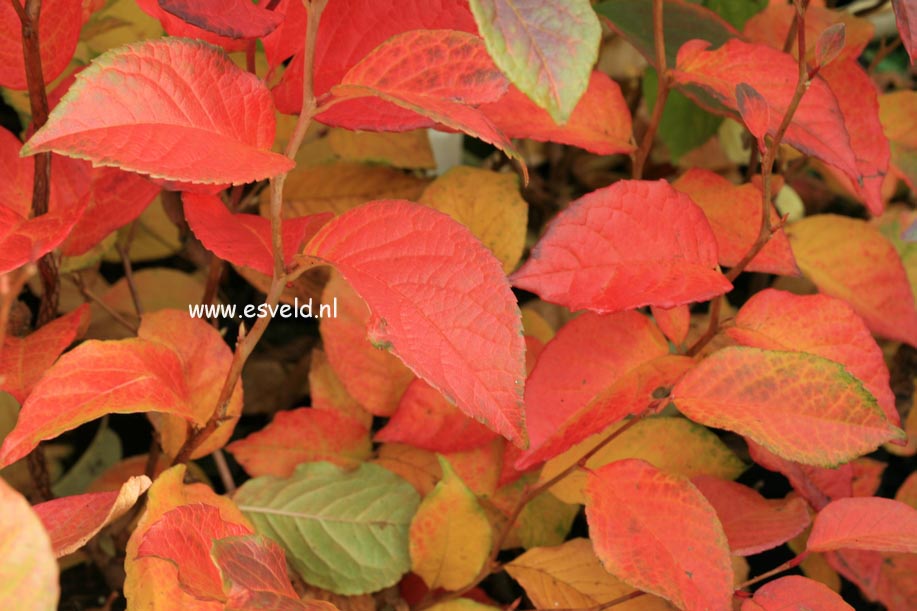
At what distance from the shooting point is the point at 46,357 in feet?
1.99

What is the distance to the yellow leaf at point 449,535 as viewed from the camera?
2.07 feet

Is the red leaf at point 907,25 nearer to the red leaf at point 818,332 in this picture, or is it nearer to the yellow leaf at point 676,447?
the red leaf at point 818,332

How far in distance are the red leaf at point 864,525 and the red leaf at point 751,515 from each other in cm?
3

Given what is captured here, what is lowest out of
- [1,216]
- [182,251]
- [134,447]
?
[134,447]

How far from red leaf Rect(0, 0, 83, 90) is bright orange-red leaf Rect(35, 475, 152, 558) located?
27cm

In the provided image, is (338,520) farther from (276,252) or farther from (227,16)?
(227,16)

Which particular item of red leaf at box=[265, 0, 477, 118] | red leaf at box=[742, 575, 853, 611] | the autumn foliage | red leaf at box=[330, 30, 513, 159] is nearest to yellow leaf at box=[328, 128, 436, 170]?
the autumn foliage

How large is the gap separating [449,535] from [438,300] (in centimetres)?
22

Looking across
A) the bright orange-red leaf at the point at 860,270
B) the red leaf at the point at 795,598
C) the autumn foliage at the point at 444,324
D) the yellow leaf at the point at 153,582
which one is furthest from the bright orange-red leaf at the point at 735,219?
the yellow leaf at the point at 153,582

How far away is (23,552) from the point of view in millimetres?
327

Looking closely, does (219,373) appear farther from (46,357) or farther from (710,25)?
(710,25)

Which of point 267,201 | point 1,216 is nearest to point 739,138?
point 267,201

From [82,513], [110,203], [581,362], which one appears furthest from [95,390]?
[581,362]

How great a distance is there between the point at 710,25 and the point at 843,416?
404 millimetres
